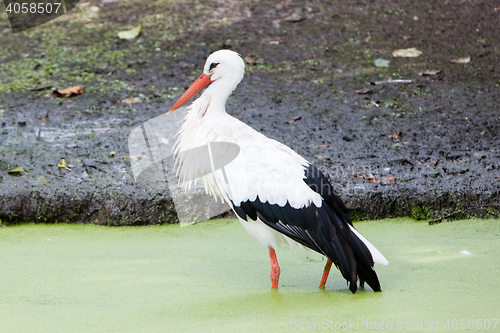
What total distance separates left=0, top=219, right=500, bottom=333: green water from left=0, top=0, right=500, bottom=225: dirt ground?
24 centimetres

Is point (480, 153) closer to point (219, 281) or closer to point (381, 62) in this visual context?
point (381, 62)

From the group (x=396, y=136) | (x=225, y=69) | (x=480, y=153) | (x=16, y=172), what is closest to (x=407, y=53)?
(x=396, y=136)

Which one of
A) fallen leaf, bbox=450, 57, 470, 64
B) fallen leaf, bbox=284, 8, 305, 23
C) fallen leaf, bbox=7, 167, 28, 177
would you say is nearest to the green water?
fallen leaf, bbox=7, 167, 28, 177

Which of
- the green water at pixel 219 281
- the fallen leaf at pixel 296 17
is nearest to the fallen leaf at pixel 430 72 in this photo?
the fallen leaf at pixel 296 17

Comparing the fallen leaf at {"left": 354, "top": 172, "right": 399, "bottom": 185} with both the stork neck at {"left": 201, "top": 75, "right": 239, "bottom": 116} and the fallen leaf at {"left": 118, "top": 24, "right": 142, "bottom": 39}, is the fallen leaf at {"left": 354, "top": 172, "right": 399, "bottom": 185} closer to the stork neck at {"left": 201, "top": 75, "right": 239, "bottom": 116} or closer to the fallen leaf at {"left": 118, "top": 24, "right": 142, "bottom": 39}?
the stork neck at {"left": 201, "top": 75, "right": 239, "bottom": 116}

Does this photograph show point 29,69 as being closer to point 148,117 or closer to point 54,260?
point 148,117

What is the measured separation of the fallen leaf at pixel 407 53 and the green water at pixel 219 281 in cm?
272

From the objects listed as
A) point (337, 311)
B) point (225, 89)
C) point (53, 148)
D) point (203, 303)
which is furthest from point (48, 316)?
point (53, 148)

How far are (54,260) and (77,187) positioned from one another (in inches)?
30.8

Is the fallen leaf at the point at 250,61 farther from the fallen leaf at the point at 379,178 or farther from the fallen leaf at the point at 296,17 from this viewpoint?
the fallen leaf at the point at 379,178

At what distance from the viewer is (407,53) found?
6184 millimetres

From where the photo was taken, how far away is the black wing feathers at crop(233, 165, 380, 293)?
296 centimetres

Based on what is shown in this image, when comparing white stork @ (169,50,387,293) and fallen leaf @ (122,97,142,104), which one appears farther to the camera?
fallen leaf @ (122,97,142,104)
